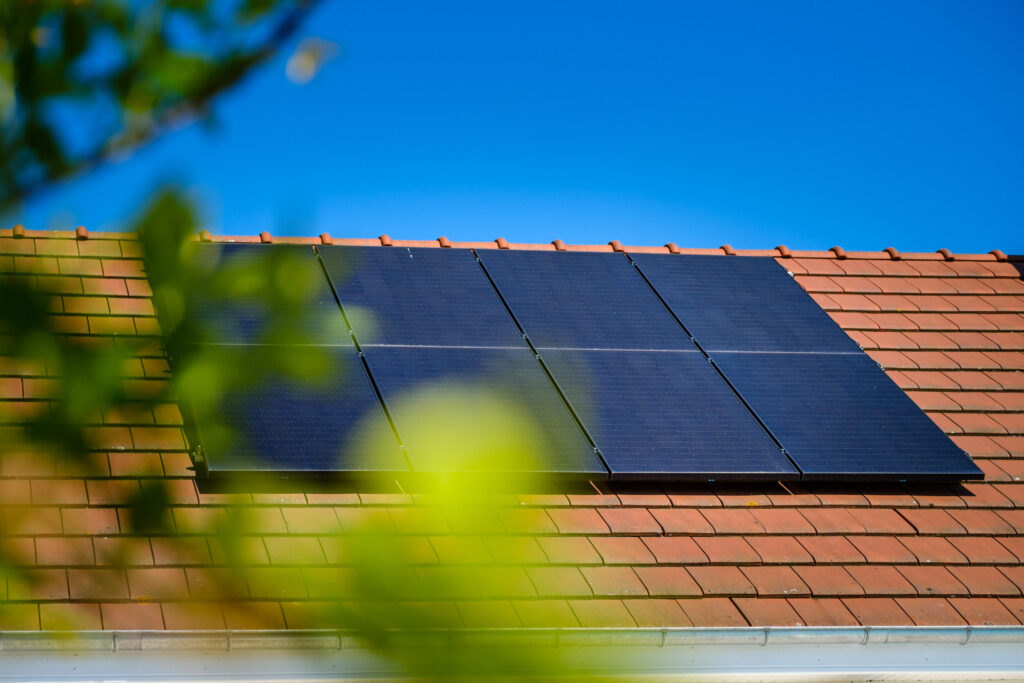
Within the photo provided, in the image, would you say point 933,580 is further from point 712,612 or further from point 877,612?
point 712,612

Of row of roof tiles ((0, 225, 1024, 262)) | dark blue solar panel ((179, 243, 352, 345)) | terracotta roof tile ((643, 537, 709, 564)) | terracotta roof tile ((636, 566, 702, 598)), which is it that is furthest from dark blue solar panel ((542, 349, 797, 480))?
dark blue solar panel ((179, 243, 352, 345))

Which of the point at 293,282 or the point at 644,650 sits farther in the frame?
the point at 644,650

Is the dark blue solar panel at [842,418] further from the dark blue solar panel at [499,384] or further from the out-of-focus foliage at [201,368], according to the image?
the out-of-focus foliage at [201,368]

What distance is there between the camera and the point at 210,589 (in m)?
2.12

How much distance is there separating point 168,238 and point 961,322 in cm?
840

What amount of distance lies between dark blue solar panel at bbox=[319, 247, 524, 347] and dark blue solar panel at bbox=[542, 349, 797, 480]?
0.51 m

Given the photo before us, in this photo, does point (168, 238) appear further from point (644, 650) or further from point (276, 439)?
point (276, 439)

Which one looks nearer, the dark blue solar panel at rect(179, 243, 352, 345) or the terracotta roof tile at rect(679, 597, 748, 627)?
the dark blue solar panel at rect(179, 243, 352, 345)

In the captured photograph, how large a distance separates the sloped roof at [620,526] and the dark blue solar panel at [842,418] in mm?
160

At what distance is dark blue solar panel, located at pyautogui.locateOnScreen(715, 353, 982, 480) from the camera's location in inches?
287

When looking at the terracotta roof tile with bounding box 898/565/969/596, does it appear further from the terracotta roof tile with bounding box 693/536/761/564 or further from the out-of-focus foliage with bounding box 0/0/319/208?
the out-of-focus foliage with bounding box 0/0/319/208

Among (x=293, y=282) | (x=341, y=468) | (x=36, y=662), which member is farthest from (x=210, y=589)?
(x=341, y=468)

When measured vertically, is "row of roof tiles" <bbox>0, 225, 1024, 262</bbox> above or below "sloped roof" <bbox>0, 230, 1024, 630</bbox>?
above

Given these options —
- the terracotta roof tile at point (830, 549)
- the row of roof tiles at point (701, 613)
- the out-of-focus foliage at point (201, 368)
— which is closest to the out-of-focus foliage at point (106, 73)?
the out-of-focus foliage at point (201, 368)
